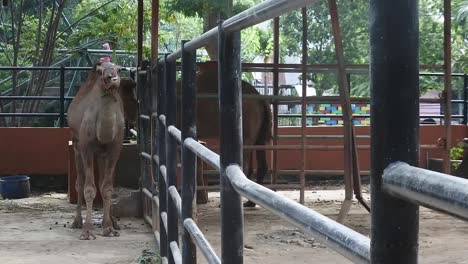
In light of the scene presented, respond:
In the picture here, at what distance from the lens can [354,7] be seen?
16.3m

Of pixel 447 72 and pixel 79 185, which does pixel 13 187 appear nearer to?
A: pixel 79 185

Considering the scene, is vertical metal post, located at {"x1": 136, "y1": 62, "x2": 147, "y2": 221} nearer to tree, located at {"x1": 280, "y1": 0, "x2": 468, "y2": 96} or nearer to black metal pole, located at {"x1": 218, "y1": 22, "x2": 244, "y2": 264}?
black metal pole, located at {"x1": 218, "y1": 22, "x2": 244, "y2": 264}

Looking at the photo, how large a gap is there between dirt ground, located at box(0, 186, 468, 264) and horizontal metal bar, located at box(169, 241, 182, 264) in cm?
136

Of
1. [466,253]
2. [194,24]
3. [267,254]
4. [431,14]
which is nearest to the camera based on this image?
[466,253]

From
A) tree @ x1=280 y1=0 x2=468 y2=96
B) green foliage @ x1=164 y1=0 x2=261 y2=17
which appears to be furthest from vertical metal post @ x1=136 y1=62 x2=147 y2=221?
tree @ x1=280 y1=0 x2=468 y2=96

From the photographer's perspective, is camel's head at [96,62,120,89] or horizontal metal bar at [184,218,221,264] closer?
horizontal metal bar at [184,218,221,264]

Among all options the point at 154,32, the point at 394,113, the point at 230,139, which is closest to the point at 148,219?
the point at 154,32

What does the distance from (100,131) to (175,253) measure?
323 cm

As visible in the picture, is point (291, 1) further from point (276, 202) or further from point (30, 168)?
point (30, 168)

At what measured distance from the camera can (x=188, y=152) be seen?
8.63 ft

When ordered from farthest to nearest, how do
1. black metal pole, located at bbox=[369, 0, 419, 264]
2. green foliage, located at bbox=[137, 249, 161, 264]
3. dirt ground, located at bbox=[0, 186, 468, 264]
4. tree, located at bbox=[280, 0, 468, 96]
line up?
→ 1. tree, located at bbox=[280, 0, 468, 96]
2. dirt ground, located at bbox=[0, 186, 468, 264]
3. green foliage, located at bbox=[137, 249, 161, 264]
4. black metal pole, located at bbox=[369, 0, 419, 264]

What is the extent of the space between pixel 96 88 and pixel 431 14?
11.0 metres

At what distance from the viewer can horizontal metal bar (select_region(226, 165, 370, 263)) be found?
0.92m

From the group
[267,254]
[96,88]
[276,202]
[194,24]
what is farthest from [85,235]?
[194,24]
